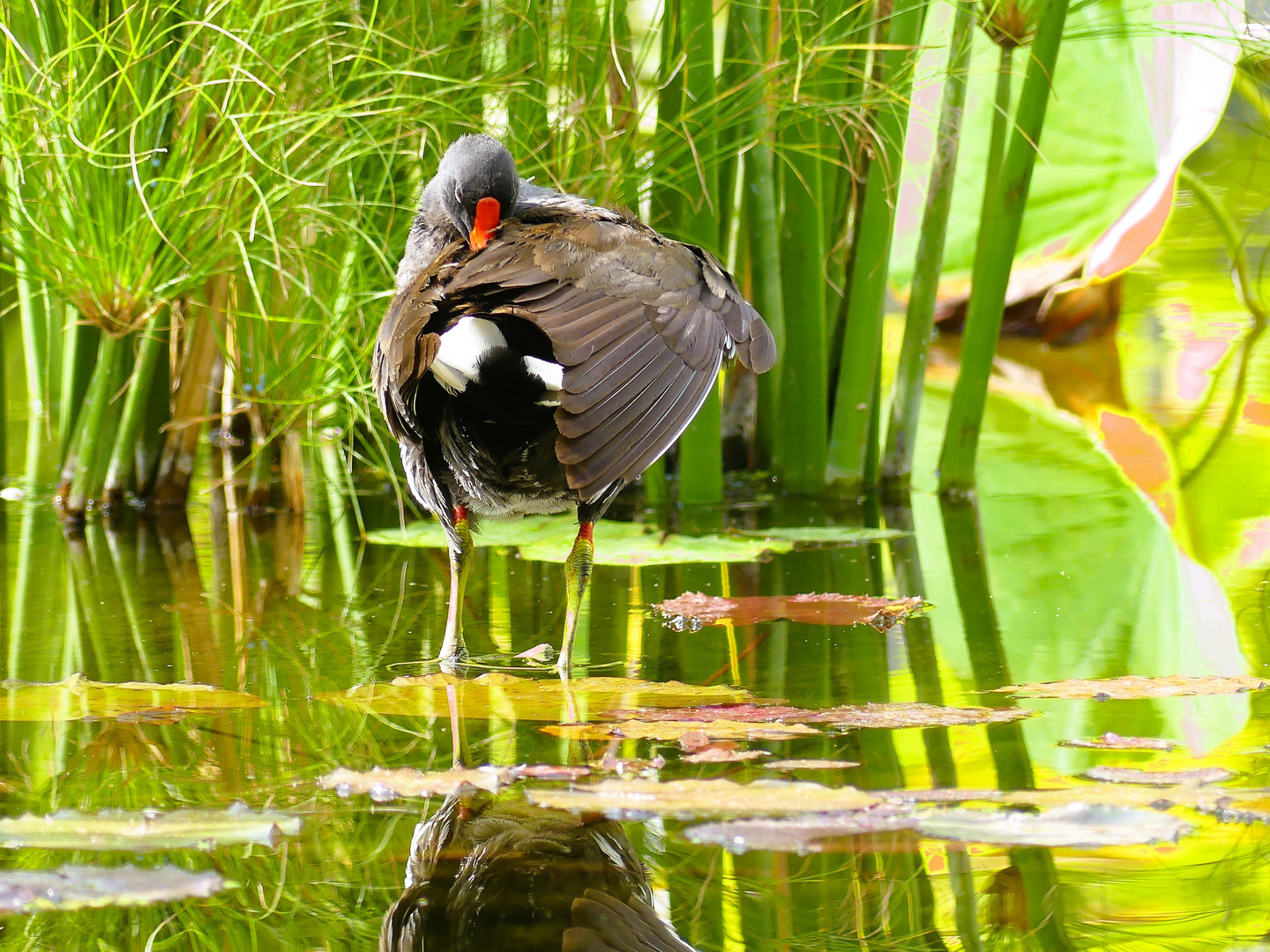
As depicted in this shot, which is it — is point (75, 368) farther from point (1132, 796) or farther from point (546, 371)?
point (1132, 796)

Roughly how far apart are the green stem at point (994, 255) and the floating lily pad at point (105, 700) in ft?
6.23

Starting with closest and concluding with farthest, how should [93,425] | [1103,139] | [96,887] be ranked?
[96,887], [93,425], [1103,139]

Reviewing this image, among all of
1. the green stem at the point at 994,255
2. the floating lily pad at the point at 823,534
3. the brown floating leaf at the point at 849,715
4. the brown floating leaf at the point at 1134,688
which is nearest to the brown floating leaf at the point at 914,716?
the brown floating leaf at the point at 849,715

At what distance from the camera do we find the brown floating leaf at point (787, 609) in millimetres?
2057

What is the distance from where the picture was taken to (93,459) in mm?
2930

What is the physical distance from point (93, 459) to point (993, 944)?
2.49 m

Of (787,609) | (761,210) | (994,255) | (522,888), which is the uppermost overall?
(761,210)

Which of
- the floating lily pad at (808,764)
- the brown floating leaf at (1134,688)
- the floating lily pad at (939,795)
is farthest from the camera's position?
the brown floating leaf at (1134,688)

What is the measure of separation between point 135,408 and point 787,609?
5.18 feet

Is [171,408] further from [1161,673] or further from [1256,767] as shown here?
[1256,767]

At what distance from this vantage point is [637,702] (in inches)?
64.5

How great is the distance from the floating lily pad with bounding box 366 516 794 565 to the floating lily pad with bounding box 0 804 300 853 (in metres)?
1.17

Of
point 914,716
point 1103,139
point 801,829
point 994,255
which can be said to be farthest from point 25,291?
point 1103,139

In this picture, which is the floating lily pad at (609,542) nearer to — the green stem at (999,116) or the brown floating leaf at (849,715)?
the brown floating leaf at (849,715)
